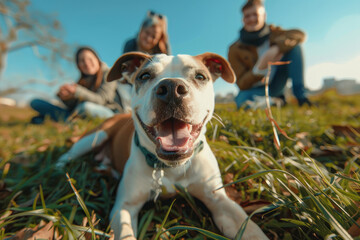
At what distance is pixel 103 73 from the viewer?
19.1 ft

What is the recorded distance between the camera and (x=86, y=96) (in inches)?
193

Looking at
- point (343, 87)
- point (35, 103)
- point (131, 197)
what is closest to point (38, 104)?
point (35, 103)

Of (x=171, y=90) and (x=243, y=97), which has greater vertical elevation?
(x=171, y=90)

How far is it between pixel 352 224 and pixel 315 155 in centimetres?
137

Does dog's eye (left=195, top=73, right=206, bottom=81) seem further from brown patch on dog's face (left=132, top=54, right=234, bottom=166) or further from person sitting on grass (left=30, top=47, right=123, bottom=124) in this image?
person sitting on grass (left=30, top=47, right=123, bottom=124)

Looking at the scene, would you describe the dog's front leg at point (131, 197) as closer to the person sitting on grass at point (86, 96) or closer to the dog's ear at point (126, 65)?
the dog's ear at point (126, 65)

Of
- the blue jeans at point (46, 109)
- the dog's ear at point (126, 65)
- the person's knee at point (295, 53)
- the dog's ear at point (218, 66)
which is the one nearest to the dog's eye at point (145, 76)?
the dog's ear at point (126, 65)

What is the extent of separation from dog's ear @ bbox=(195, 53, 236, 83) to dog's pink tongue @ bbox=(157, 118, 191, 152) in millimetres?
793

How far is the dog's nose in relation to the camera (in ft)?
4.03

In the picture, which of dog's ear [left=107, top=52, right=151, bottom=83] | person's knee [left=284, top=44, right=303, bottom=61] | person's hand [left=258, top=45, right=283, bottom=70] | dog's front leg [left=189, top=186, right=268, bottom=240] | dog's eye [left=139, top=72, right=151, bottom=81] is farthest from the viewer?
person's knee [left=284, top=44, right=303, bottom=61]

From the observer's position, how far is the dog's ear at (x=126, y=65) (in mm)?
1796

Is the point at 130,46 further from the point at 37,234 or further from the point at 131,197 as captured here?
the point at 37,234

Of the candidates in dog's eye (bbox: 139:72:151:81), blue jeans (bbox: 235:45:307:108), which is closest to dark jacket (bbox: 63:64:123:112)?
dog's eye (bbox: 139:72:151:81)

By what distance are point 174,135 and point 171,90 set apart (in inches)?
13.4
